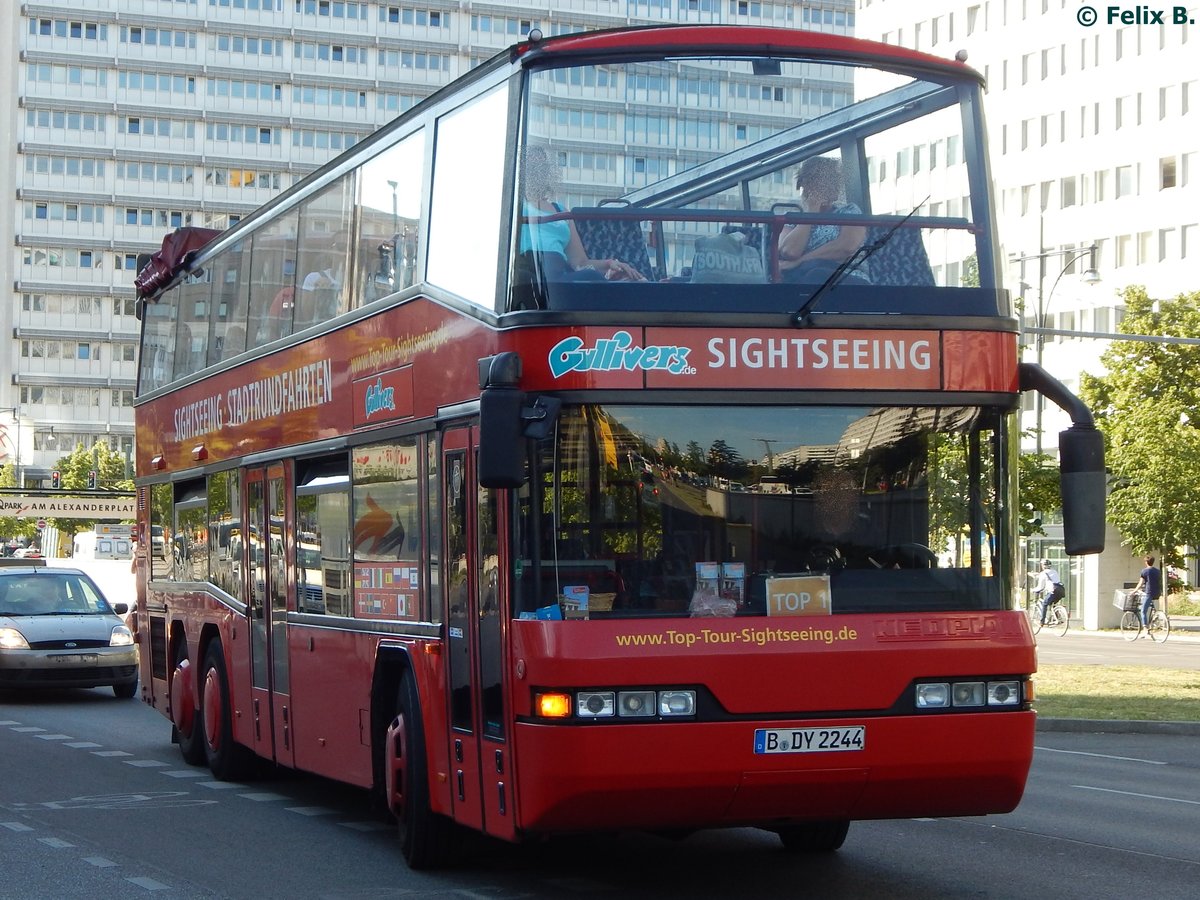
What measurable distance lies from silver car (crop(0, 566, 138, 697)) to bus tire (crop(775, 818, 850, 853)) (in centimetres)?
1424

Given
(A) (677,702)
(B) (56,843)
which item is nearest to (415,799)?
(A) (677,702)

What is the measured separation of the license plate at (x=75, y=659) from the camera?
23219 mm

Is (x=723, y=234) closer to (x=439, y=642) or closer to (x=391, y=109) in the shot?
(x=439, y=642)

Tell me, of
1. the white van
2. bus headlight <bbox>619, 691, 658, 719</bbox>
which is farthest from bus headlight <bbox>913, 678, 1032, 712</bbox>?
the white van

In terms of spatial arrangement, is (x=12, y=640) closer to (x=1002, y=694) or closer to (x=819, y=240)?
(x=819, y=240)

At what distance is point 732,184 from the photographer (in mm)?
9242

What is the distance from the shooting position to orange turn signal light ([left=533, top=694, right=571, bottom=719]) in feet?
27.8

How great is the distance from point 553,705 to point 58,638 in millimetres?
16171

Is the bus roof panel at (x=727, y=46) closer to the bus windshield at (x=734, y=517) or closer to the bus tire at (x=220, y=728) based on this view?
the bus windshield at (x=734, y=517)

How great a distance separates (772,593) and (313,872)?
3.23 m

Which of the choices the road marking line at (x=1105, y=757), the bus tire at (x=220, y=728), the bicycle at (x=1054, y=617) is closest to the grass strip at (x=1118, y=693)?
the road marking line at (x=1105, y=757)

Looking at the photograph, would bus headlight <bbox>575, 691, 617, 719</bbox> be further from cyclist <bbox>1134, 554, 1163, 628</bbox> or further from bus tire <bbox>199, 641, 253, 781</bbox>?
cyclist <bbox>1134, 554, 1163, 628</bbox>

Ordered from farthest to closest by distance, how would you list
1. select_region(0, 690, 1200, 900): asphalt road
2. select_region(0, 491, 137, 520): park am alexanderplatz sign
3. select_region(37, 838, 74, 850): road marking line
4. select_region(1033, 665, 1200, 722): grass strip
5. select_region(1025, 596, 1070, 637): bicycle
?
1. select_region(0, 491, 137, 520): park am alexanderplatz sign
2. select_region(1025, 596, 1070, 637): bicycle
3. select_region(1033, 665, 1200, 722): grass strip
4. select_region(37, 838, 74, 850): road marking line
5. select_region(0, 690, 1200, 900): asphalt road

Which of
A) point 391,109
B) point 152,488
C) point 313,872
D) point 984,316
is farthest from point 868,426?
point 391,109
